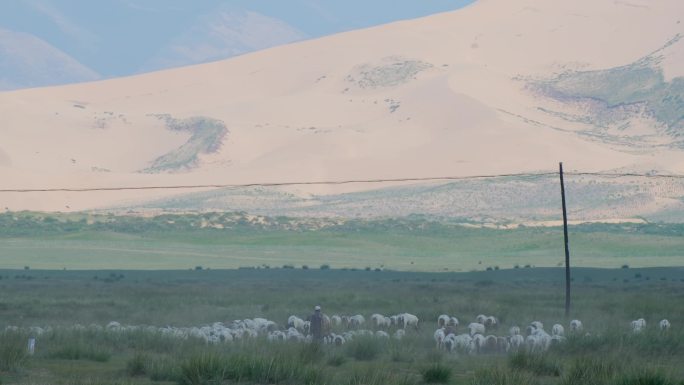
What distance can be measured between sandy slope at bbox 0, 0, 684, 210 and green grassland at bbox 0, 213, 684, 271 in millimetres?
23184

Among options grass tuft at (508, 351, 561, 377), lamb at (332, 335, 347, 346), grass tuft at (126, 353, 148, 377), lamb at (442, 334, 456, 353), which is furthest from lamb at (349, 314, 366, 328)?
grass tuft at (126, 353, 148, 377)

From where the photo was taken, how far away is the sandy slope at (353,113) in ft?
445

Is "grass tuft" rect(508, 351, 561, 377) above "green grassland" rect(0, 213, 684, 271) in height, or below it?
below

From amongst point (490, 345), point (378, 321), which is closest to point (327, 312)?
point (378, 321)

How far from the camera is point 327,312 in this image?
127 ft

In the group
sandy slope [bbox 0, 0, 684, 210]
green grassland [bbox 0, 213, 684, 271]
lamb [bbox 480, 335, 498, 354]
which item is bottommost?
lamb [bbox 480, 335, 498, 354]

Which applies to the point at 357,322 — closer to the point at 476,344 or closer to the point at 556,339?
the point at 476,344

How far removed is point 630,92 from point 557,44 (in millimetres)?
30078

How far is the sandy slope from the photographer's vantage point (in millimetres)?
135500

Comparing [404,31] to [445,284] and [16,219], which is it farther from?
[445,284]

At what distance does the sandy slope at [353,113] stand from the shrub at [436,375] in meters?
99.5

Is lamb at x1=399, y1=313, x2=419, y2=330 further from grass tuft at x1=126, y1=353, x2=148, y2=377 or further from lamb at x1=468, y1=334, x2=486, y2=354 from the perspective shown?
grass tuft at x1=126, y1=353, x2=148, y2=377

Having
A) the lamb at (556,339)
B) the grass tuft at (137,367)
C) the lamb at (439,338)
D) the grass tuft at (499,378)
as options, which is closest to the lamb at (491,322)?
the lamb at (439,338)

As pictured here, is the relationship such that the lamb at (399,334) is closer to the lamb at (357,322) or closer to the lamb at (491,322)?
the lamb at (357,322)
